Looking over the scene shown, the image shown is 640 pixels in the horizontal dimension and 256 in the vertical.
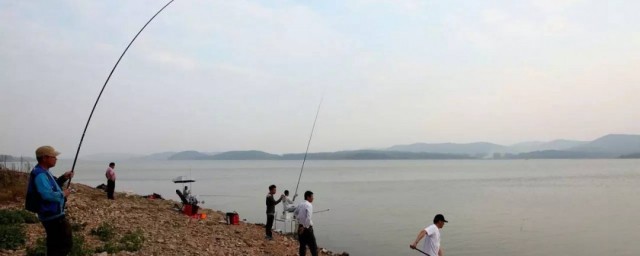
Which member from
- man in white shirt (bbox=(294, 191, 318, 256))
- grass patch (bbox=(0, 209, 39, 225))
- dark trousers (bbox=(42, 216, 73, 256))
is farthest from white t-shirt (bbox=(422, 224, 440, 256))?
grass patch (bbox=(0, 209, 39, 225))

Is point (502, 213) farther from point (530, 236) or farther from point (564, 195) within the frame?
point (564, 195)

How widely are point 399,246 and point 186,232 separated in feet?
37.4

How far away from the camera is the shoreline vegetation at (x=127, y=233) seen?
9055mm

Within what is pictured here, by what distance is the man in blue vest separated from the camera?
586 centimetres

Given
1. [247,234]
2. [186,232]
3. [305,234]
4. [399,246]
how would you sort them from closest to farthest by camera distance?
[305,234], [186,232], [247,234], [399,246]

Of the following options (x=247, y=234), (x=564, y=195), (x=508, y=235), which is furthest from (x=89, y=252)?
(x=564, y=195)

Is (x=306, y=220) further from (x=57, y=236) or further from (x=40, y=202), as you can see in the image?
(x=40, y=202)

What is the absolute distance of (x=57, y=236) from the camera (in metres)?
6.25

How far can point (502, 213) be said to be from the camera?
113ft

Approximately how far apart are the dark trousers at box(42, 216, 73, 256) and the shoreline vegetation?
2194 mm

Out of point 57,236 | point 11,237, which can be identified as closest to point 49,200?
point 57,236

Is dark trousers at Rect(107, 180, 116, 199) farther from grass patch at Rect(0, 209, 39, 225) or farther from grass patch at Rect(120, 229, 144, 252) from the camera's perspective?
grass patch at Rect(120, 229, 144, 252)

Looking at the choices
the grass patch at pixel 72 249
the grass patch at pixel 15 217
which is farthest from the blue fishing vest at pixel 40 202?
the grass patch at pixel 15 217

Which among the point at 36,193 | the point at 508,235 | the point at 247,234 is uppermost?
the point at 36,193
